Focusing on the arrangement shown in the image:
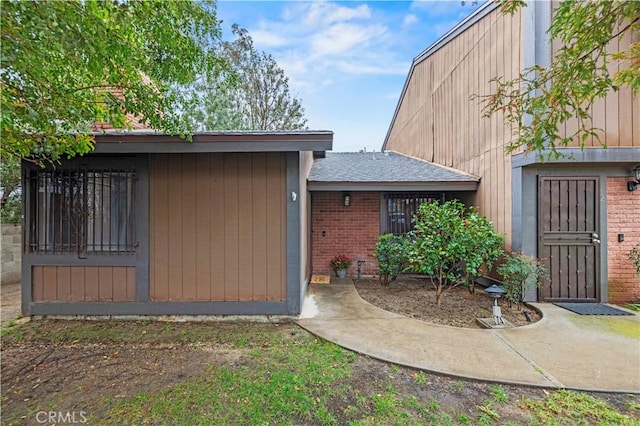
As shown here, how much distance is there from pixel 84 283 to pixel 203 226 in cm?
205

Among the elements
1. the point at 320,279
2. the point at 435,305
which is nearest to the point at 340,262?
the point at 320,279

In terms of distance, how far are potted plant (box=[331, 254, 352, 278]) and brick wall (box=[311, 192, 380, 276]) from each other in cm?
18

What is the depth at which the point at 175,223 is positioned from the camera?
4527 mm

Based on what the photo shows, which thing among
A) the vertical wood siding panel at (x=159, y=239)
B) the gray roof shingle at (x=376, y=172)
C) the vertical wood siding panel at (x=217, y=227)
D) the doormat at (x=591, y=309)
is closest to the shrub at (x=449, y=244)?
the doormat at (x=591, y=309)

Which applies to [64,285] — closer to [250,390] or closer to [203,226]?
[203,226]

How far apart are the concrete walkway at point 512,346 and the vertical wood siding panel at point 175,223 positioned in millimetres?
2060

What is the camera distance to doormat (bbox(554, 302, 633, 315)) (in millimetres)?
4637

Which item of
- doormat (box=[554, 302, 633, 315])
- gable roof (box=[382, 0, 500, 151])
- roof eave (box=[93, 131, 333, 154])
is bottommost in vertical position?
doormat (box=[554, 302, 633, 315])

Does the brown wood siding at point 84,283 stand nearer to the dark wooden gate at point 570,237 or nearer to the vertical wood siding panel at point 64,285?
the vertical wood siding panel at point 64,285

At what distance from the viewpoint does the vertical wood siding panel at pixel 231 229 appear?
450 centimetres

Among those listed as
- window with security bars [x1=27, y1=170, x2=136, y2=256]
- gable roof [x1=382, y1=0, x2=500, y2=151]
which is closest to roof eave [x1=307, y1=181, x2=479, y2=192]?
gable roof [x1=382, y1=0, x2=500, y2=151]

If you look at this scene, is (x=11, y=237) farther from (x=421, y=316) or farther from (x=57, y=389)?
(x=421, y=316)

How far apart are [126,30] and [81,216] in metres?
3.14

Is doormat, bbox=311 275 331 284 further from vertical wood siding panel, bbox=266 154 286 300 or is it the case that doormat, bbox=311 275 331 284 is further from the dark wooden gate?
the dark wooden gate
